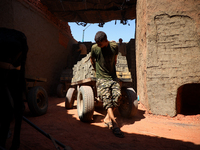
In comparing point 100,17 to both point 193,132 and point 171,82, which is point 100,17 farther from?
point 193,132

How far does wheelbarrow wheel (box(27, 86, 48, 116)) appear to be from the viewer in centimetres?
360

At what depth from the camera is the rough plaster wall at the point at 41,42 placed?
6.46 metres

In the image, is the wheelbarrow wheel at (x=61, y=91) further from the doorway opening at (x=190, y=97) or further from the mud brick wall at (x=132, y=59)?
the doorway opening at (x=190, y=97)

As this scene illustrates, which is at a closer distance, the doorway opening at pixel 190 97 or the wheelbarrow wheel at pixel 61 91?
the doorway opening at pixel 190 97

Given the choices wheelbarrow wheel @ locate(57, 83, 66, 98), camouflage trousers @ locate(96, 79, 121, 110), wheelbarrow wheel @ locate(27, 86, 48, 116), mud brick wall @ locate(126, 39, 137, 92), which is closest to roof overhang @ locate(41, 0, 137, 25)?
mud brick wall @ locate(126, 39, 137, 92)

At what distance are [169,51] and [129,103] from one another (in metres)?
1.98

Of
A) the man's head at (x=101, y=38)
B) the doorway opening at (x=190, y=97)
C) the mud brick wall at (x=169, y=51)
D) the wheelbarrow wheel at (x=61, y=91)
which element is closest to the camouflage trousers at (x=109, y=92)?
the man's head at (x=101, y=38)

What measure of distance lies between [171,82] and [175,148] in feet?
7.63

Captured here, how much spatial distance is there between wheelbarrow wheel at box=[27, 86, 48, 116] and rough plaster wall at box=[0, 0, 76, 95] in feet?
10.7

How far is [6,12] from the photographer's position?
575cm

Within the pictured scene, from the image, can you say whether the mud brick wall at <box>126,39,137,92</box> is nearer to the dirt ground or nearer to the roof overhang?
the roof overhang

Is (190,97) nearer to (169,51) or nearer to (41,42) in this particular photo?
(169,51)

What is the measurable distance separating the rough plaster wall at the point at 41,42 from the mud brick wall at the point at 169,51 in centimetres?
558

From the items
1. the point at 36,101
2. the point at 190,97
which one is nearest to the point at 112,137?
the point at 36,101
